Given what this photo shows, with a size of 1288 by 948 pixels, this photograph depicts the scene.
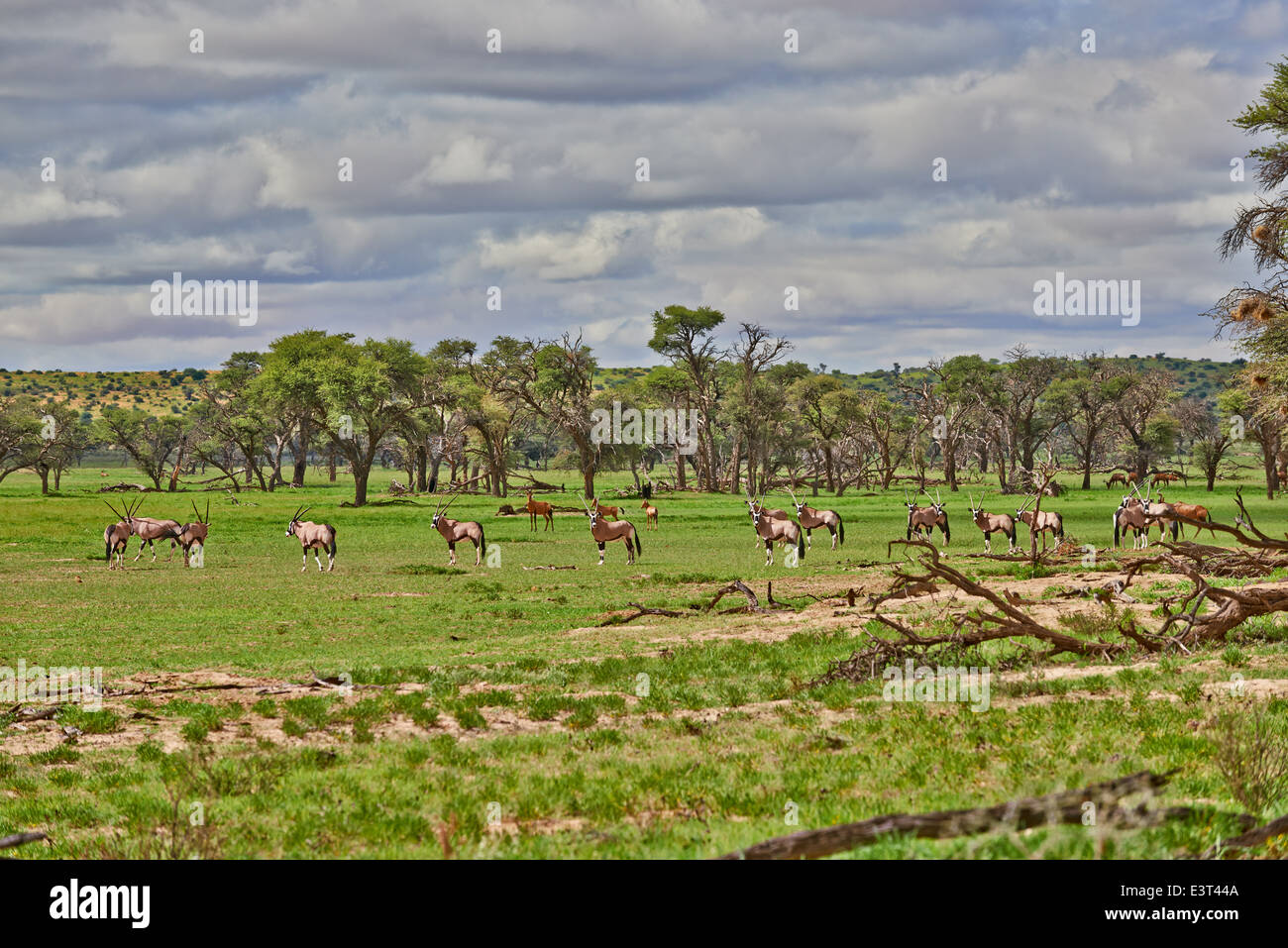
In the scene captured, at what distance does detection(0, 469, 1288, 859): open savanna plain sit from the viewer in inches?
336

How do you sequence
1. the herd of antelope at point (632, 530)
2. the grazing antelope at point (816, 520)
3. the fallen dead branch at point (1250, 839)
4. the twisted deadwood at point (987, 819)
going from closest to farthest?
the twisted deadwood at point (987, 819), the fallen dead branch at point (1250, 839), the herd of antelope at point (632, 530), the grazing antelope at point (816, 520)

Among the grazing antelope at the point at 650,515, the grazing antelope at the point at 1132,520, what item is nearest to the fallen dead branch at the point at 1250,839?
the grazing antelope at the point at 1132,520

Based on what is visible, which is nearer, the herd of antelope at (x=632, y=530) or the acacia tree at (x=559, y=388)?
the herd of antelope at (x=632, y=530)

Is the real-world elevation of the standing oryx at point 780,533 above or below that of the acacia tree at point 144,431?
below

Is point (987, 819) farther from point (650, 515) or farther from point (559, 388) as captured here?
point (559, 388)

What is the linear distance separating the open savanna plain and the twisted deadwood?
0.14 metres

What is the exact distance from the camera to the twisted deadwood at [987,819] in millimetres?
6191

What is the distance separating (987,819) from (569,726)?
23.6 feet

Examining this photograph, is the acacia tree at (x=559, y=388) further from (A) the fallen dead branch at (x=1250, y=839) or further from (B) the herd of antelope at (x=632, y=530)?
(A) the fallen dead branch at (x=1250, y=839)

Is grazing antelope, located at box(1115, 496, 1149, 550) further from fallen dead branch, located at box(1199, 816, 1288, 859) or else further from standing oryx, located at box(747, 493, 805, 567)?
fallen dead branch, located at box(1199, 816, 1288, 859)

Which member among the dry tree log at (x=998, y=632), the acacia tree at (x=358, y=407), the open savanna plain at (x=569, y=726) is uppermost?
the acacia tree at (x=358, y=407)

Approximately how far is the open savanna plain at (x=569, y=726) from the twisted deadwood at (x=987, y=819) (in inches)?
5.4

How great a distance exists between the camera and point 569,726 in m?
13.1

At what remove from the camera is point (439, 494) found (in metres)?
88.6
